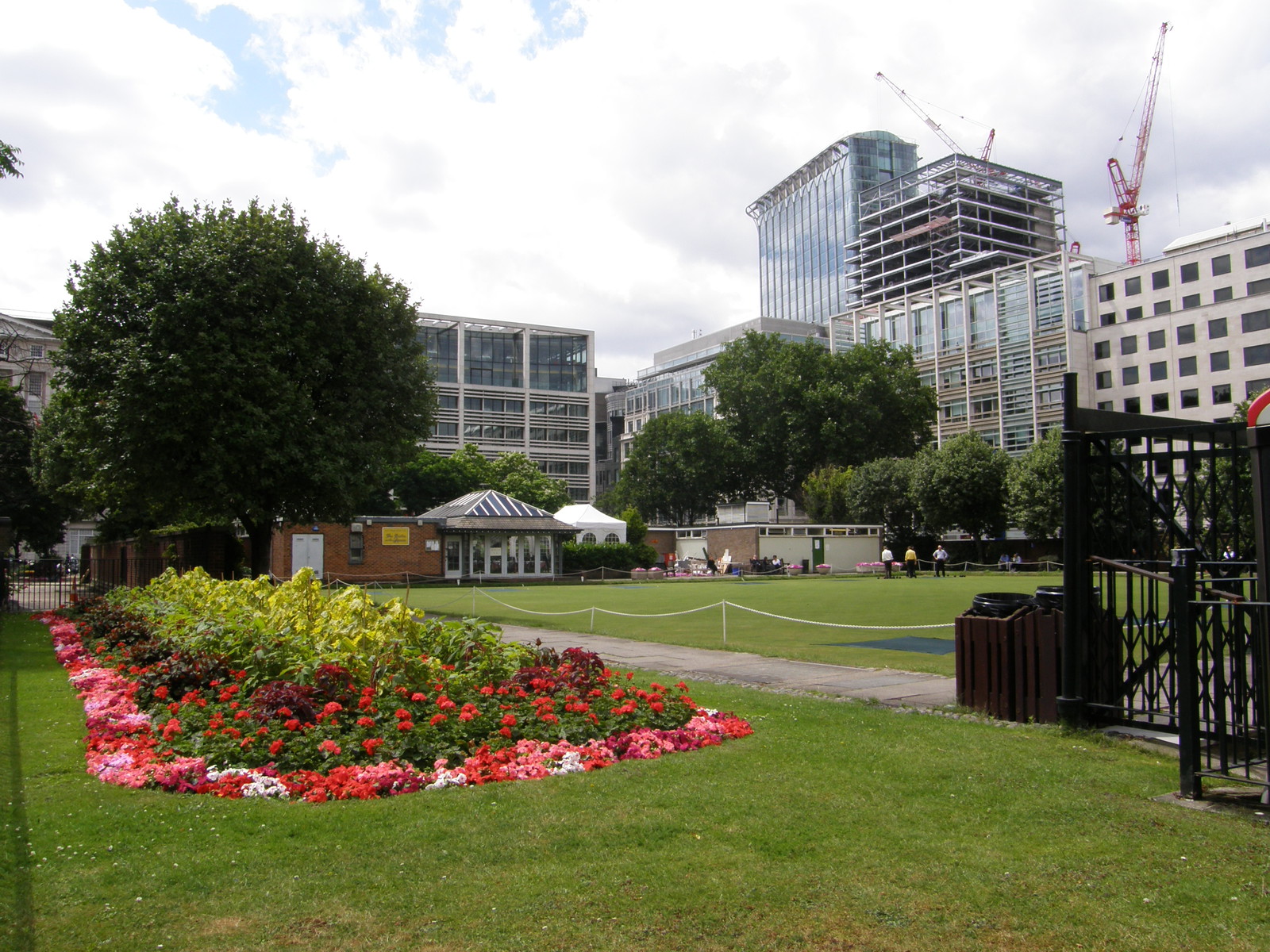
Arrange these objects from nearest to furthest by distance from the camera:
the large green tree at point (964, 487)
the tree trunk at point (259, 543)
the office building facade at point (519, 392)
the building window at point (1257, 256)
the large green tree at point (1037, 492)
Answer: the tree trunk at point (259, 543)
the large green tree at point (1037, 492)
the large green tree at point (964, 487)
the building window at point (1257, 256)
the office building facade at point (519, 392)

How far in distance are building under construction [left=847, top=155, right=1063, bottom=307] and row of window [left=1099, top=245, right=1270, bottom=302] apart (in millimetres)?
47900

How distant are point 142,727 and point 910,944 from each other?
21.3 feet

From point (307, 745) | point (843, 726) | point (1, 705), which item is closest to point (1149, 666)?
point (843, 726)

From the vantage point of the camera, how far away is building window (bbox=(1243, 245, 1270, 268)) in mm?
71688

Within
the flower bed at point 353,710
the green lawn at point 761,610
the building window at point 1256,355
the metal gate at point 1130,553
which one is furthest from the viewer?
the building window at point 1256,355

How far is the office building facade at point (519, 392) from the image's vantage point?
4326 inches

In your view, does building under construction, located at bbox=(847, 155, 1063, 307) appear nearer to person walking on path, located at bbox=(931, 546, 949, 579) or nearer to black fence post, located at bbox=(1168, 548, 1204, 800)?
person walking on path, located at bbox=(931, 546, 949, 579)

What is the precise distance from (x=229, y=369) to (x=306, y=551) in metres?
21.3

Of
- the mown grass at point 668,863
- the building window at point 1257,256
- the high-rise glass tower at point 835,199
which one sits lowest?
the mown grass at point 668,863

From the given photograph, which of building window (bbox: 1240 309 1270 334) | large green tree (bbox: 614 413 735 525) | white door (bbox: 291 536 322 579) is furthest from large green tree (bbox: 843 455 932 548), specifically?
white door (bbox: 291 536 322 579)

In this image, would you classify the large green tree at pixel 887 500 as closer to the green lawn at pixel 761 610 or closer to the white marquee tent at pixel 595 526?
the white marquee tent at pixel 595 526

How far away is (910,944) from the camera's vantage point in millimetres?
3875

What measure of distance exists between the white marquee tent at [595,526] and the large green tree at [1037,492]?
25.3m

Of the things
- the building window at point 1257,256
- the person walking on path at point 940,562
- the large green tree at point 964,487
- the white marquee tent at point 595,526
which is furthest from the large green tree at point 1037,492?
the building window at point 1257,256
